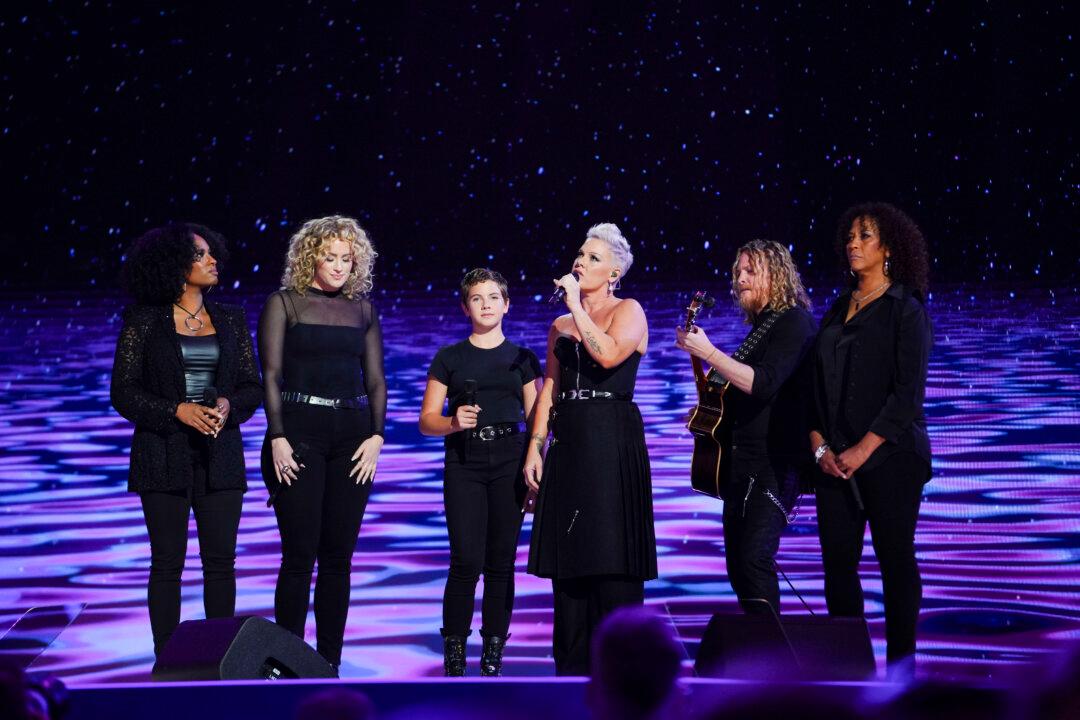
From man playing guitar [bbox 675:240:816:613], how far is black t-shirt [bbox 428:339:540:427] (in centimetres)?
59

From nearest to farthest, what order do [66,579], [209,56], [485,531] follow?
[485,531] < [66,579] < [209,56]

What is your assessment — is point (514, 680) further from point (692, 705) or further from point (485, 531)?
point (485, 531)

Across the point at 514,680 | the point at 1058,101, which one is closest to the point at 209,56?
the point at 1058,101

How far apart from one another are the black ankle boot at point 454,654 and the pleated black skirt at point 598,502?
0.34 metres

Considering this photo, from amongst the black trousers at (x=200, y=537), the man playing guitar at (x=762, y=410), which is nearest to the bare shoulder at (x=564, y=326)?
the man playing guitar at (x=762, y=410)

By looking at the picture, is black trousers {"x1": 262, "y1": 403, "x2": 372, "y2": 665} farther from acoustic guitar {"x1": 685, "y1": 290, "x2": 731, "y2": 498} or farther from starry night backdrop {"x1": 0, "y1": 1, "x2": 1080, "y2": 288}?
starry night backdrop {"x1": 0, "y1": 1, "x2": 1080, "y2": 288}

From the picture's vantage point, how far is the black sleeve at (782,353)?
3.53 m

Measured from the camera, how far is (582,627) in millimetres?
3609

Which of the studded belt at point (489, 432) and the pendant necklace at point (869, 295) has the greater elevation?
the pendant necklace at point (869, 295)

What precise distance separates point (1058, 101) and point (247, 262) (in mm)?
13000

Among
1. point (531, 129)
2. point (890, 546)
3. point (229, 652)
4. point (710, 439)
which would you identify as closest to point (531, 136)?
point (531, 129)

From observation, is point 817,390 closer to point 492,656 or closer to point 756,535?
point 756,535

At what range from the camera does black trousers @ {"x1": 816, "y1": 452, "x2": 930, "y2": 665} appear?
3.36 metres

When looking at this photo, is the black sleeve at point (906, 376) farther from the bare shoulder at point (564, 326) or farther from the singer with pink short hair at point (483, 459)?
the singer with pink short hair at point (483, 459)
